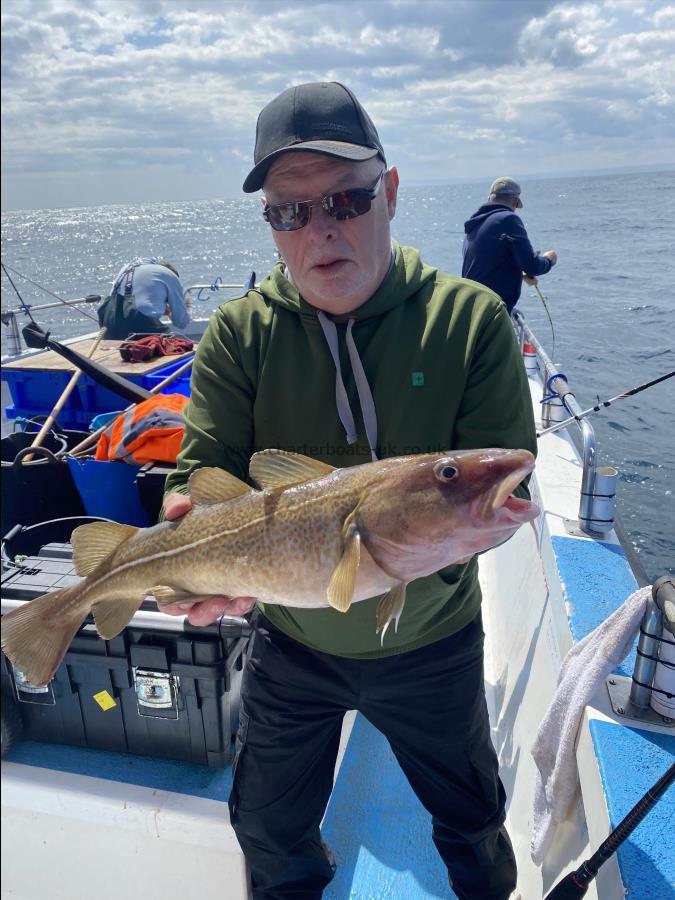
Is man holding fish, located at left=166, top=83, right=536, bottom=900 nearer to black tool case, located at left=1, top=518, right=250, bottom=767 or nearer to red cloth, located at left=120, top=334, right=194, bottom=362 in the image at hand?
black tool case, located at left=1, top=518, right=250, bottom=767

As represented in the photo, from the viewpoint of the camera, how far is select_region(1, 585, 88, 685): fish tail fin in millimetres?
2049

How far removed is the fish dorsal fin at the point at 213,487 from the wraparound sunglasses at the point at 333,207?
875 millimetres

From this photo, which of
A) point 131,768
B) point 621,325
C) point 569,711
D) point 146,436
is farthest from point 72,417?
point 621,325

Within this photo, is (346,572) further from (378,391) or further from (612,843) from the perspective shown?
(612,843)

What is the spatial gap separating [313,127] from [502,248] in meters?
5.70

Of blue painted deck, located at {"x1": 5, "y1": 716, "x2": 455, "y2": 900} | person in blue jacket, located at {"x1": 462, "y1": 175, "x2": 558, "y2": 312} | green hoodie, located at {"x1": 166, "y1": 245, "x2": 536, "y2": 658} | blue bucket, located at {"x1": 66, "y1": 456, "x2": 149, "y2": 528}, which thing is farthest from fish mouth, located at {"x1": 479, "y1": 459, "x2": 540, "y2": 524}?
person in blue jacket, located at {"x1": 462, "y1": 175, "x2": 558, "y2": 312}

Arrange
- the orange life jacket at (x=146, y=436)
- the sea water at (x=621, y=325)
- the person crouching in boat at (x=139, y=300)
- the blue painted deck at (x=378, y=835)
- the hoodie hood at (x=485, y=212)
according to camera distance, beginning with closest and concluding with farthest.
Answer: the blue painted deck at (x=378, y=835), the orange life jacket at (x=146, y=436), the sea water at (x=621, y=325), the hoodie hood at (x=485, y=212), the person crouching in boat at (x=139, y=300)

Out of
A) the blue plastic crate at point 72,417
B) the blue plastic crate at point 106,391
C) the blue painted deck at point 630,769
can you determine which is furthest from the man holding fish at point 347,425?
the blue plastic crate at point 72,417

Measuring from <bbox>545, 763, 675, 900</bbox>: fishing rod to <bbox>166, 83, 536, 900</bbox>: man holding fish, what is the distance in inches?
17.2

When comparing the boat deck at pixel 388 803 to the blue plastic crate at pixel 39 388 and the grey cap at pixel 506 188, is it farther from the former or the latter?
the grey cap at pixel 506 188

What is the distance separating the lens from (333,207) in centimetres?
211

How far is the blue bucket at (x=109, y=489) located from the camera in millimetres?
4219

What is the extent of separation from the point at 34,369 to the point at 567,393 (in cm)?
462

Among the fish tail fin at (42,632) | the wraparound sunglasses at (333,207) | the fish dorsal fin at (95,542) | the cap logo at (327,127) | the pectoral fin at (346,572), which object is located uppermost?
the cap logo at (327,127)
